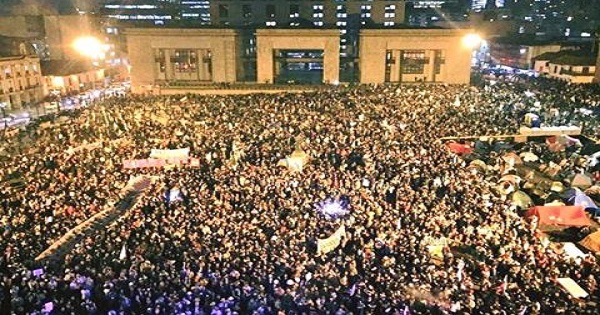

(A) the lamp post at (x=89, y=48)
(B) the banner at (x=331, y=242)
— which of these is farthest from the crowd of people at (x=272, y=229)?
(A) the lamp post at (x=89, y=48)

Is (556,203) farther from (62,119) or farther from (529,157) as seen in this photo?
(62,119)

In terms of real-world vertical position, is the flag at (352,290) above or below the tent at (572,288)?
above

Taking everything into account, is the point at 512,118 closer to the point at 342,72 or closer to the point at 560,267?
the point at 560,267

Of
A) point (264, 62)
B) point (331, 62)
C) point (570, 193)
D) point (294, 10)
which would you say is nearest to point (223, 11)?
point (294, 10)

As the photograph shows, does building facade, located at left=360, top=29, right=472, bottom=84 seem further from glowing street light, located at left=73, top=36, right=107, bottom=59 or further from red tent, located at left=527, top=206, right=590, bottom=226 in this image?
glowing street light, located at left=73, top=36, right=107, bottom=59

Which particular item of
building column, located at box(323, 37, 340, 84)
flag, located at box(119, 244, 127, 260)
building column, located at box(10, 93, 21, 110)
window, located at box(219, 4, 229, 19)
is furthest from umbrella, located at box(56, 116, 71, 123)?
window, located at box(219, 4, 229, 19)

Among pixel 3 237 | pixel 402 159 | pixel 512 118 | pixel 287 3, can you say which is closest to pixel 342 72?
pixel 287 3

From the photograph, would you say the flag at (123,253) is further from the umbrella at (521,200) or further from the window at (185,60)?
the window at (185,60)
